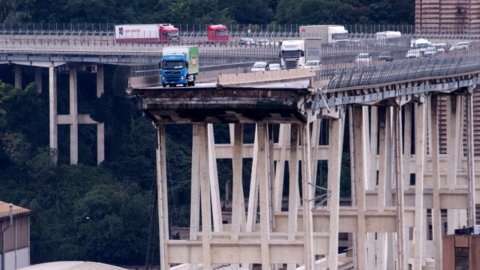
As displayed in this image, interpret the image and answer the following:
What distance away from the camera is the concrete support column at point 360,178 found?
13238 cm

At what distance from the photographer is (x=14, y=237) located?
185500 mm

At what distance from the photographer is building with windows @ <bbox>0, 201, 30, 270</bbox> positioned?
183 meters

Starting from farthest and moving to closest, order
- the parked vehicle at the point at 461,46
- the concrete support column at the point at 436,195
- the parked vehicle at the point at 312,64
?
the parked vehicle at the point at 461,46 < the concrete support column at the point at 436,195 < the parked vehicle at the point at 312,64

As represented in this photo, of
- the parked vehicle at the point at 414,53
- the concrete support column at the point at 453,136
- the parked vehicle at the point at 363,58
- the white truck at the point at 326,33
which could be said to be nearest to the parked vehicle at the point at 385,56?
the parked vehicle at the point at 363,58

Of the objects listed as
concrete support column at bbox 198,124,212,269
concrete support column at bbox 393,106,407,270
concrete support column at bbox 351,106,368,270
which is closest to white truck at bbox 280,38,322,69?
concrete support column at bbox 351,106,368,270

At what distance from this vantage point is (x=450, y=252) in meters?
140

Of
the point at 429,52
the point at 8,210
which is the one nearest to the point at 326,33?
the point at 8,210

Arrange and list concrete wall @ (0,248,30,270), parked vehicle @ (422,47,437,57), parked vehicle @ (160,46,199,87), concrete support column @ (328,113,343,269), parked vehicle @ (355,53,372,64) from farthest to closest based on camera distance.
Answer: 1. concrete wall @ (0,248,30,270)
2. parked vehicle @ (422,47,437,57)
3. parked vehicle @ (355,53,372,64)
4. concrete support column @ (328,113,343,269)
5. parked vehicle @ (160,46,199,87)

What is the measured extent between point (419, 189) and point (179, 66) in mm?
17341

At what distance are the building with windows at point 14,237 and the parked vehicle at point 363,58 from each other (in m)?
45.9

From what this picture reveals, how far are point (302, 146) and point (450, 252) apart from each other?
17.5 meters

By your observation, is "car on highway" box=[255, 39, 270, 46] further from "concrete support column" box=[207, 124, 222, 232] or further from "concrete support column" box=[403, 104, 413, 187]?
"concrete support column" box=[207, 124, 222, 232]

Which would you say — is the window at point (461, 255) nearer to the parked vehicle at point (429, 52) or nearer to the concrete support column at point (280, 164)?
the concrete support column at point (280, 164)

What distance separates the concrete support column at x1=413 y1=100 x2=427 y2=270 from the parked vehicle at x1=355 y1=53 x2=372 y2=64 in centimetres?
587
